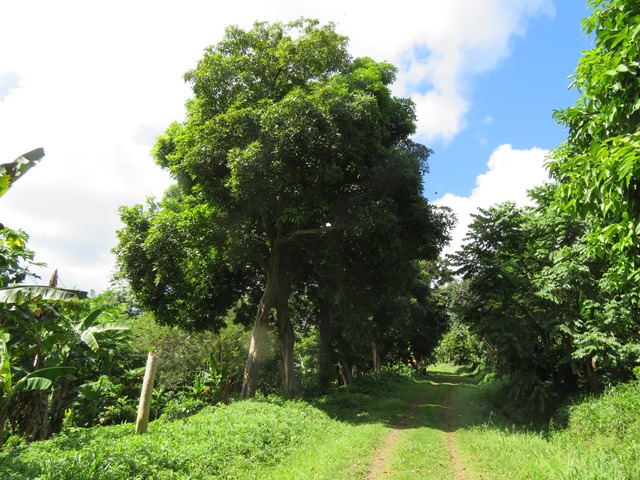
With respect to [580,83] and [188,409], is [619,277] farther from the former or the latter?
[188,409]

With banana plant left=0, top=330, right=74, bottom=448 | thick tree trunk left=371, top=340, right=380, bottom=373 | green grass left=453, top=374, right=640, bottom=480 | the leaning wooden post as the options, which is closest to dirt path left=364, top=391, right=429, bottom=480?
green grass left=453, top=374, right=640, bottom=480

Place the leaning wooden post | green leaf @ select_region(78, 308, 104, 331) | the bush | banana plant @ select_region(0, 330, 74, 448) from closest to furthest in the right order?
1. banana plant @ select_region(0, 330, 74, 448)
2. green leaf @ select_region(78, 308, 104, 331)
3. the leaning wooden post
4. the bush

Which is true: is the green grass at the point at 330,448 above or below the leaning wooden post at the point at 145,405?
below

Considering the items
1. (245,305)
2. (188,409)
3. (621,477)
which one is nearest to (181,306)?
(245,305)

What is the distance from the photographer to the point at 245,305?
23000 mm

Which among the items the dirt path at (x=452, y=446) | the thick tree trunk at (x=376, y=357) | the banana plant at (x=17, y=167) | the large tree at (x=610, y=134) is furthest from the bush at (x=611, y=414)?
the thick tree trunk at (x=376, y=357)

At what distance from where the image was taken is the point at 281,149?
1423 centimetres

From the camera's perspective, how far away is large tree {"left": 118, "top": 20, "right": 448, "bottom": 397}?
14523 millimetres

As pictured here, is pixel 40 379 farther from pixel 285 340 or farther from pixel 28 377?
pixel 285 340

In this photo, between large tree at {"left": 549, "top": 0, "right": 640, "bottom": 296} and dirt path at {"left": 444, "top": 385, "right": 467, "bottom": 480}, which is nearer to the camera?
large tree at {"left": 549, "top": 0, "right": 640, "bottom": 296}

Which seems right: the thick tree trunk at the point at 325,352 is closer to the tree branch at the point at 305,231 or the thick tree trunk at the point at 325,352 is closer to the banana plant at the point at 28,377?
the tree branch at the point at 305,231

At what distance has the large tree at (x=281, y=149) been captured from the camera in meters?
14.5

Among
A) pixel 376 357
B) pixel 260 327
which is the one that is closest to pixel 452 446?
pixel 260 327

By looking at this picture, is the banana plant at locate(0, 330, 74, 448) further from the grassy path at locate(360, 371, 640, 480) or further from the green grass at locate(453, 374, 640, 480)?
the green grass at locate(453, 374, 640, 480)
